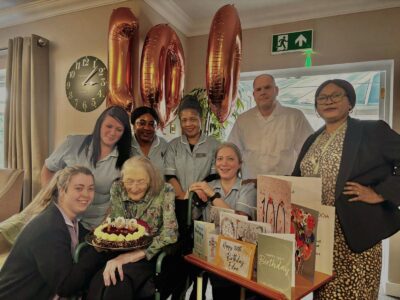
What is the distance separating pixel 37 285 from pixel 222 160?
1184 millimetres

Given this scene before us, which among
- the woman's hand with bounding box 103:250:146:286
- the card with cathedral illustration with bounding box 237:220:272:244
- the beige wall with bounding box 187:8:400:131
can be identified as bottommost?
the woman's hand with bounding box 103:250:146:286

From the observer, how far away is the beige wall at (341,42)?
2.60m

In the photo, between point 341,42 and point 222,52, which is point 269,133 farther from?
point 341,42

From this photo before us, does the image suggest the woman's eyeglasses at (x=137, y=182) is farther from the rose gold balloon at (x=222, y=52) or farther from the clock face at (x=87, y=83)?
the clock face at (x=87, y=83)

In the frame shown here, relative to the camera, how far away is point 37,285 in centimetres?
156

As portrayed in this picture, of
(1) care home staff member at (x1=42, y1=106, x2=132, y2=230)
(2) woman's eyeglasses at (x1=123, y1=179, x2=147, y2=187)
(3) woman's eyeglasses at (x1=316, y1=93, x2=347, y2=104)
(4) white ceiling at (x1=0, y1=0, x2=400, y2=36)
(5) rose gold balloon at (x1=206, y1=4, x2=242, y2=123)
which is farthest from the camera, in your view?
(4) white ceiling at (x1=0, y1=0, x2=400, y2=36)

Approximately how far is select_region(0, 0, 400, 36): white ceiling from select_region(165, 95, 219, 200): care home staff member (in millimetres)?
Answer: 1377

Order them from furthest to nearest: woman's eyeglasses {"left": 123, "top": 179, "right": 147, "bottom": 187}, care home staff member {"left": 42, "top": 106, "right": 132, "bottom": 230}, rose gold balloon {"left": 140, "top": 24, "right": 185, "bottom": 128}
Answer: rose gold balloon {"left": 140, "top": 24, "right": 185, "bottom": 128}
care home staff member {"left": 42, "top": 106, "right": 132, "bottom": 230}
woman's eyeglasses {"left": 123, "top": 179, "right": 147, "bottom": 187}

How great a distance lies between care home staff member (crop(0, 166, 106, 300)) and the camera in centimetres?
154

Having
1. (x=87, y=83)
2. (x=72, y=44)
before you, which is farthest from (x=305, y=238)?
(x=72, y=44)

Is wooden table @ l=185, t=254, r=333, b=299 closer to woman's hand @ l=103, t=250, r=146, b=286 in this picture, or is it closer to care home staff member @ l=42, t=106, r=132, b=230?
woman's hand @ l=103, t=250, r=146, b=286

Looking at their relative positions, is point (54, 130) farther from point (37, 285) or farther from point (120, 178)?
point (37, 285)

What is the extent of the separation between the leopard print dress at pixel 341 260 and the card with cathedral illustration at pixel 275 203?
1.12ft

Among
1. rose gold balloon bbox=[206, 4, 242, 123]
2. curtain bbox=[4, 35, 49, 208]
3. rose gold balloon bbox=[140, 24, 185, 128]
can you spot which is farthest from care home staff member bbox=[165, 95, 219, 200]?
curtain bbox=[4, 35, 49, 208]
